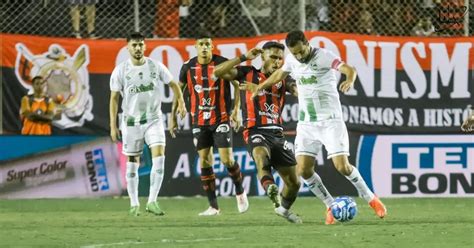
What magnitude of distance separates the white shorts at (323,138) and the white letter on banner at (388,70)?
603cm

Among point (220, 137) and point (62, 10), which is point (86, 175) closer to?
point (62, 10)

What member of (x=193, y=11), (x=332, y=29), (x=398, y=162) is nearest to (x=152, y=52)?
(x=193, y=11)

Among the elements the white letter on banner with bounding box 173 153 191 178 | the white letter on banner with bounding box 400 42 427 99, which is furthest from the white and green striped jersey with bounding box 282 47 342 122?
the white letter on banner with bounding box 400 42 427 99

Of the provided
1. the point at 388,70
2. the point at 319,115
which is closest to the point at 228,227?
the point at 319,115

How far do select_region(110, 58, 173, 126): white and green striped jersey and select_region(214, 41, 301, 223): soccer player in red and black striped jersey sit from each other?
3.61ft

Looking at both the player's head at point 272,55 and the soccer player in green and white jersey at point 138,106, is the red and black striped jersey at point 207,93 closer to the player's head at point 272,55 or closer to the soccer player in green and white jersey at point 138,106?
the soccer player in green and white jersey at point 138,106

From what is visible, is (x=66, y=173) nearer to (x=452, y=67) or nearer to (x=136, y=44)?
(x=136, y=44)

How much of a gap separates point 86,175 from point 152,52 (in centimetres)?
217

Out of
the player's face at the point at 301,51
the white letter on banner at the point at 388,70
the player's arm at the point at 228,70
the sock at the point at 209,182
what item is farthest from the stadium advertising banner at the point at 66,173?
the player's face at the point at 301,51

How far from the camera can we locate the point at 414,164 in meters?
19.0

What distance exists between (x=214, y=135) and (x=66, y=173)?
421cm

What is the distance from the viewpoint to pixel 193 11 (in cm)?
1945

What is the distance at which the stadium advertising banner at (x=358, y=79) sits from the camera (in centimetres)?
1897

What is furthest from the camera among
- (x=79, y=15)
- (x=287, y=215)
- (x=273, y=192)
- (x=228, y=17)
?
(x=228, y=17)
